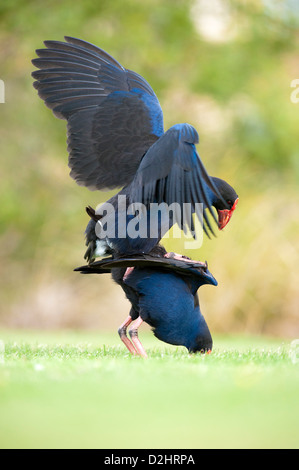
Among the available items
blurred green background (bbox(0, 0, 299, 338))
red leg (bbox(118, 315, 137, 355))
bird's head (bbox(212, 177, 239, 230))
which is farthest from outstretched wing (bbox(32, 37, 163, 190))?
blurred green background (bbox(0, 0, 299, 338))

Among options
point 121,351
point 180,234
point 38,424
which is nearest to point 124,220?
point 121,351

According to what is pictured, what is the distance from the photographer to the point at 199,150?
14516 millimetres

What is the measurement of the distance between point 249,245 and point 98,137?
5.91 meters

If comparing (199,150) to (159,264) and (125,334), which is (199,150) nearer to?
(125,334)

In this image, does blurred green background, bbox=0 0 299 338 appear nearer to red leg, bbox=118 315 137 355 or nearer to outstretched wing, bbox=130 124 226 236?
red leg, bbox=118 315 137 355

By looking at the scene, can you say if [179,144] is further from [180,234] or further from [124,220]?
[180,234]

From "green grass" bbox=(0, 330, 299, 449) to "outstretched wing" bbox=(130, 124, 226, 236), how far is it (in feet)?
3.60

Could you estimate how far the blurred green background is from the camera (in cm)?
1158

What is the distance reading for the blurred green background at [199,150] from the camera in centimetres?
1158

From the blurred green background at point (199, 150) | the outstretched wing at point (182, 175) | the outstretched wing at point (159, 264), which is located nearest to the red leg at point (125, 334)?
the outstretched wing at point (159, 264)

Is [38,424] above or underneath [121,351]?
underneath

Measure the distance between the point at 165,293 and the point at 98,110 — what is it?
196 centimetres

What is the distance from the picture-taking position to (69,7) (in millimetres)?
14898

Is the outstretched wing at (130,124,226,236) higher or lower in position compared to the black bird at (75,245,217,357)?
higher
